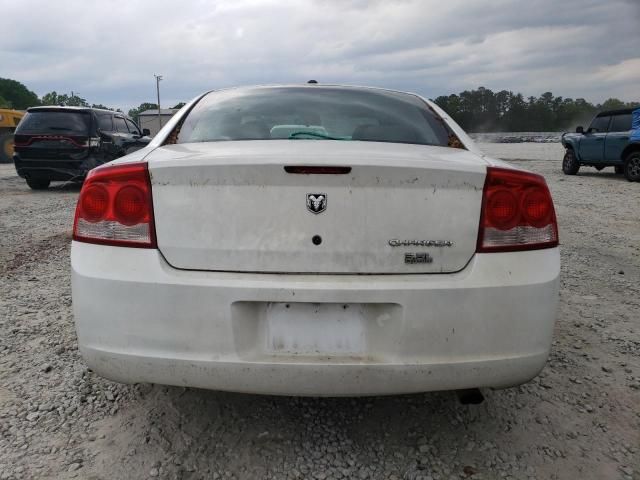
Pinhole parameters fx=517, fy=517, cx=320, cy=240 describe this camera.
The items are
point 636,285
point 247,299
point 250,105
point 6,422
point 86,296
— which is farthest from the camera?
point 636,285

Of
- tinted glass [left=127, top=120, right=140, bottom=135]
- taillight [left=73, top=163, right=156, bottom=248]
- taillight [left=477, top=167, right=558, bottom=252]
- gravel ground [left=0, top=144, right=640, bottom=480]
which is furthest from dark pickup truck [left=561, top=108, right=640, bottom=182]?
taillight [left=73, top=163, right=156, bottom=248]

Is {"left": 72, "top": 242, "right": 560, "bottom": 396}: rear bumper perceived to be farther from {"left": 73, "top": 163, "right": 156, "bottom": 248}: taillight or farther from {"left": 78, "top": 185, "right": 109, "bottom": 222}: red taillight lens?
{"left": 78, "top": 185, "right": 109, "bottom": 222}: red taillight lens

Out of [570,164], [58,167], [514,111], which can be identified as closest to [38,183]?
[58,167]

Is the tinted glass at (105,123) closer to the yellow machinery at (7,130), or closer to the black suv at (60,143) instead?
the black suv at (60,143)

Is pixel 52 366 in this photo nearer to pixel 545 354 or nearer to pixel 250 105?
pixel 250 105

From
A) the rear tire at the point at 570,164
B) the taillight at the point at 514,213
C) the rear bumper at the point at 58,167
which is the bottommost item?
the rear tire at the point at 570,164

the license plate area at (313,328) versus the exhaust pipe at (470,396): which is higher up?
the license plate area at (313,328)

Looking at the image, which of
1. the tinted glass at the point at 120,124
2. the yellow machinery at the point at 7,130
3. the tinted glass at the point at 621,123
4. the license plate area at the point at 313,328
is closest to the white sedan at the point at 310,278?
the license plate area at the point at 313,328

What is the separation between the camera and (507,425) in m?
2.28

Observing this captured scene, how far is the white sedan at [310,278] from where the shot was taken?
1.74m

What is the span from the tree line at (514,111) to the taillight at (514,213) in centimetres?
7615

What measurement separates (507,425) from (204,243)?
155 cm

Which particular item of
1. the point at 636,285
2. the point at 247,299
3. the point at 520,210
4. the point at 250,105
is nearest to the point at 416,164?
the point at 520,210

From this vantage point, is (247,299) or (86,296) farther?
(86,296)
